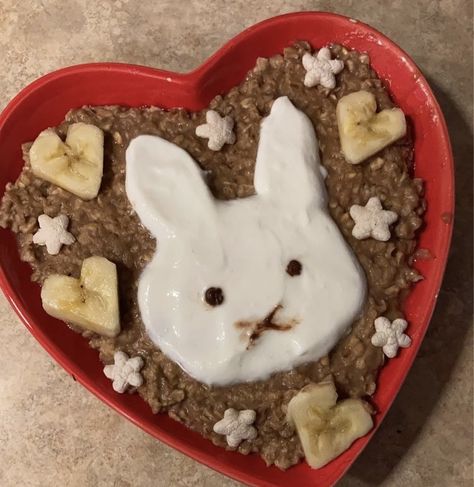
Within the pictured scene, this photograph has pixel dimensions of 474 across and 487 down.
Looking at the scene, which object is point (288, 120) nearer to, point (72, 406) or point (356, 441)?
point (356, 441)

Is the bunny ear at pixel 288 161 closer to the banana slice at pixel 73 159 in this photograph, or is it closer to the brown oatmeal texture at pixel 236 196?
the brown oatmeal texture at pixel 236 196

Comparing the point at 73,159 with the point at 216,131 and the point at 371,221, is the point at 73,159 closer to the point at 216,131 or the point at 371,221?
the point at 216,131

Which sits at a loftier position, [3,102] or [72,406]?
[3,102]

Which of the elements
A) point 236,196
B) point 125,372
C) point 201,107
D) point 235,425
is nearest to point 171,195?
point 236,196

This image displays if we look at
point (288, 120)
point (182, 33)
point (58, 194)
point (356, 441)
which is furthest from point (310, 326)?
point (182, 33)

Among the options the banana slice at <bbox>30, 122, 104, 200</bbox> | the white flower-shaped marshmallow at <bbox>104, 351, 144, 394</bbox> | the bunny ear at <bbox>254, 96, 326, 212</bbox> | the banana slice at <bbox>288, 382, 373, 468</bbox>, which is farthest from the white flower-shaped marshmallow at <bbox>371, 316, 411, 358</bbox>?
the banana slice at <bbox>30, 122, 104, 200</bbox>

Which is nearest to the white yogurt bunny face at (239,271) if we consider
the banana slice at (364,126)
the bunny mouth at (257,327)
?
the bunny mouth at (257,327)

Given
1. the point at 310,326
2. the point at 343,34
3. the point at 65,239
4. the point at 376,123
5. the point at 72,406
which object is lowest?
the point at 72,406
